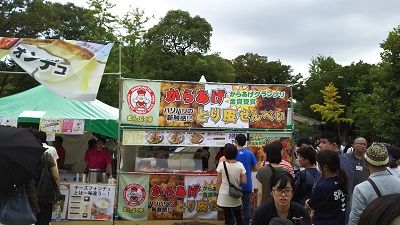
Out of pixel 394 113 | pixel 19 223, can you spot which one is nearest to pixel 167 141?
pixel 19 223

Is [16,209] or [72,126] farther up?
[72,126]

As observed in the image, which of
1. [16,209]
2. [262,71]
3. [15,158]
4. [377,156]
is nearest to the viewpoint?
[377,156]

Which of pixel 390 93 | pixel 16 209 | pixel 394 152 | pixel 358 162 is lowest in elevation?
pixel 16 209

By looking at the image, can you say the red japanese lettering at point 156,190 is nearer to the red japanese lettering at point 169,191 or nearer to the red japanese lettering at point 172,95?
the red japanese lettering at point 169,191

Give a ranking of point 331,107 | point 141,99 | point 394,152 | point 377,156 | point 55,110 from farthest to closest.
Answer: point 331,107 < point 55,110 < point 141,99 < point 394,152 < point 377,156

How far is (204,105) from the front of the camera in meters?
9.10

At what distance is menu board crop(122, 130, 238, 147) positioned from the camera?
8.77 metres

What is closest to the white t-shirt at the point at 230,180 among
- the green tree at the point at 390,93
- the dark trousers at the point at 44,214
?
the dark trousers at the point at 44,214

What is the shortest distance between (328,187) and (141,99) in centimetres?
533

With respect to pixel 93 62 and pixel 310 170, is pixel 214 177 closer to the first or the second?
pixel 93 62

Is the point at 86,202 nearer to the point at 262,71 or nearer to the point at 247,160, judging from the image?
the point at 247,160

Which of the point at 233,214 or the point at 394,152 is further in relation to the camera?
the point at 233,214

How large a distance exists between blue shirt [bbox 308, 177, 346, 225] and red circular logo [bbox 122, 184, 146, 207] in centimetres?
525

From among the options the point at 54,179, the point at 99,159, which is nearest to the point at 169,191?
the point at 99,159
